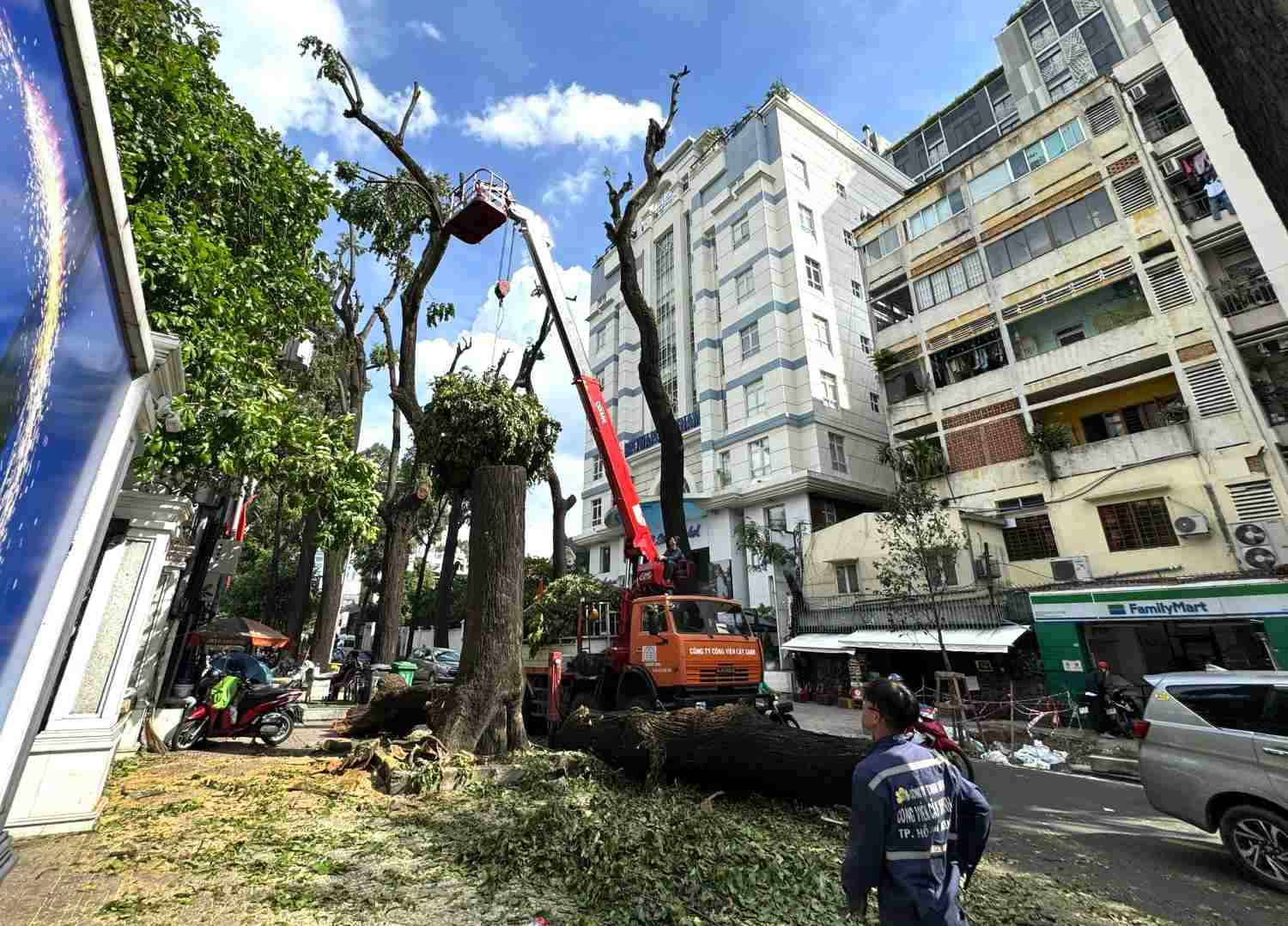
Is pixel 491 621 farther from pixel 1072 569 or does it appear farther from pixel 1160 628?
pixel 1160 628

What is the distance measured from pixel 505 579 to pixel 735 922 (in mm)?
5476

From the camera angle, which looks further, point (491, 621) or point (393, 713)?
point (393, 713)

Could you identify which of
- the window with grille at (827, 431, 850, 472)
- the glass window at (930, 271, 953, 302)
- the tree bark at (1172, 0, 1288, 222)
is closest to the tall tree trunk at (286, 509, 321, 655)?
the tree bark at (1172, 0, 1288, 222)

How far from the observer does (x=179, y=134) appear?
21.9 feet

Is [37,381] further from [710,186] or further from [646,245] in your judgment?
[646,245]

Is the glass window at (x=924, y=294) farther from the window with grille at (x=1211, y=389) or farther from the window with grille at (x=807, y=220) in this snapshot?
the window with grille at (x=1211, y=389)

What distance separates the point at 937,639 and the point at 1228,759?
12.9m

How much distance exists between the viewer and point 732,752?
637 cm

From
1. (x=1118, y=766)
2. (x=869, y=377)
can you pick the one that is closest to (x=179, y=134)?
(x=1118, y=766)

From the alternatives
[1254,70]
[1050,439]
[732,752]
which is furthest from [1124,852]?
[1050,439]

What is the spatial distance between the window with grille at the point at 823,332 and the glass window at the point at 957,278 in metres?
5.68

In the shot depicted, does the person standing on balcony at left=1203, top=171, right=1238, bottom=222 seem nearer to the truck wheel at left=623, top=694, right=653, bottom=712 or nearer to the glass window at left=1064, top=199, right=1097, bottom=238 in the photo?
the glass window at left=1064, top=199, right=1097, bottom=238

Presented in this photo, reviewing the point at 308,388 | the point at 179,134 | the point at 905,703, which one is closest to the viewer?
the point at 905,703

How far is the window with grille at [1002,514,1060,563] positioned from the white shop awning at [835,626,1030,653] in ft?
12.2
